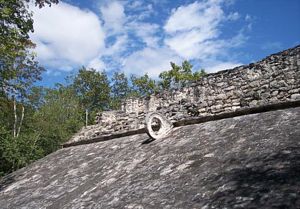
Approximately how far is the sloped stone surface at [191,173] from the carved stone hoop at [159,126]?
21 centimetres

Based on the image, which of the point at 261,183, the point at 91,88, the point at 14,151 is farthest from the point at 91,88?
the point at 261,183

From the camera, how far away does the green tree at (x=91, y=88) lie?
3516 cm

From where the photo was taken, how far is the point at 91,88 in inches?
1395

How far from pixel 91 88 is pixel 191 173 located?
3250cm

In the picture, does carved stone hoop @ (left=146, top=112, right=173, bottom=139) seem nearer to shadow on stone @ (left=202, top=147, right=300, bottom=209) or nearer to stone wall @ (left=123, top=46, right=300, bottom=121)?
stone wall @ (left=123, top=46, right=300, bottom=121)

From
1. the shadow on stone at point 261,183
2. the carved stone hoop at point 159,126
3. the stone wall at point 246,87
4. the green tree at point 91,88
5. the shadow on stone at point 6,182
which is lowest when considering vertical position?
the shadow on stone at point 6,182

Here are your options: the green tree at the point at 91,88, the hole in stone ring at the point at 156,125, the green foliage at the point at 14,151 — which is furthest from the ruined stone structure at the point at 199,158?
the green tree at the point at 91,88

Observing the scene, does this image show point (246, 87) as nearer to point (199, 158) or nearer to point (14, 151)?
point (199, 158)

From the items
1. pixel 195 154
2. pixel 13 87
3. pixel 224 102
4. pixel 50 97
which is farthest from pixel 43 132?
pixel 195 154

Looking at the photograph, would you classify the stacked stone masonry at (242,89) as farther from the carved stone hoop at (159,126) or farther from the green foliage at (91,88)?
the green foliage at (91,88)

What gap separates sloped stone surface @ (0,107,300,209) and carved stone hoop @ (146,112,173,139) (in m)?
0.21

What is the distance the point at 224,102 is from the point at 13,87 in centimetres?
569

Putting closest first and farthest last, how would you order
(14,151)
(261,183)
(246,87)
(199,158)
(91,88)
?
(261,183), (199,158), (246,87), (14,151), (91,88)

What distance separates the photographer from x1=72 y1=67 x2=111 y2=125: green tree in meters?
35.2
